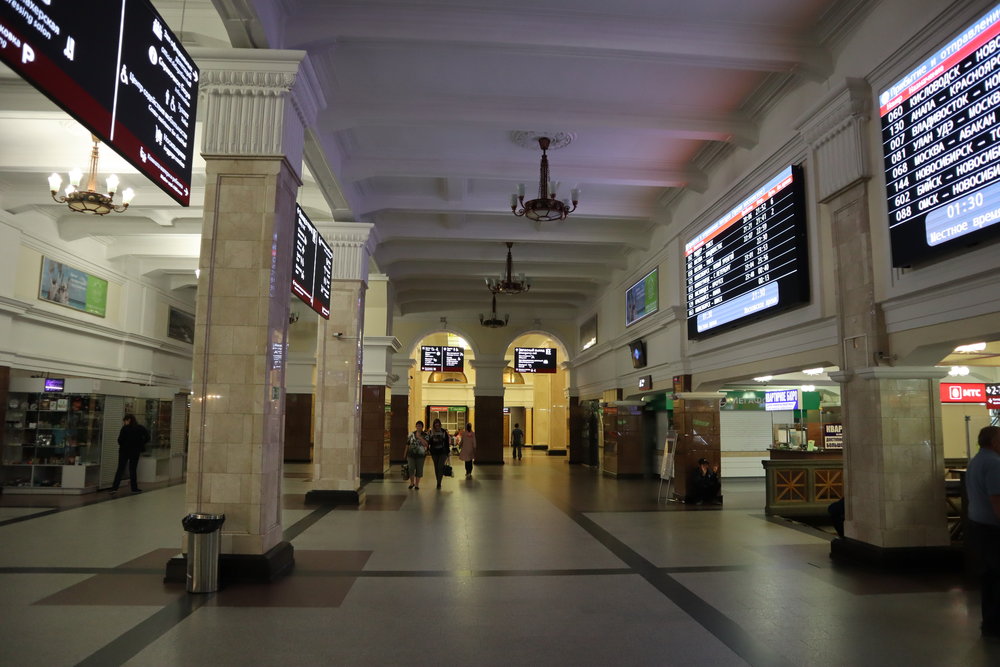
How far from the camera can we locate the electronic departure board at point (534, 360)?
69.9ft

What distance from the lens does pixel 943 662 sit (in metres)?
3.72

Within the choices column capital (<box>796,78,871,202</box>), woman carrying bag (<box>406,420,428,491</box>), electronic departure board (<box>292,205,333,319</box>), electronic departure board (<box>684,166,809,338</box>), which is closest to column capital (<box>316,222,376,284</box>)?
electronic departure board (<box>292,205,333,319</box>)

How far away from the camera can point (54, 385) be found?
36.9 feet

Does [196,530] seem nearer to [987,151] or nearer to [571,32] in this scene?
[571,32]

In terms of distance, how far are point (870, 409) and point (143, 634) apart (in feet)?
20.0

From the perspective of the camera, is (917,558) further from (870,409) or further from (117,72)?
(117,72)

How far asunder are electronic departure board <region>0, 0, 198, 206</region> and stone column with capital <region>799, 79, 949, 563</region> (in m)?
5.76

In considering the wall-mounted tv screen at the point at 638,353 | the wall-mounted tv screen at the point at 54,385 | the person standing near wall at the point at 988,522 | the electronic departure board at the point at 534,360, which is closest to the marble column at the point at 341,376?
the wall-mounted tv screen at the point at 54,385

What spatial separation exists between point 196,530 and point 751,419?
1301cm

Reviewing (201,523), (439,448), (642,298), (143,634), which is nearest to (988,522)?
(143,634)

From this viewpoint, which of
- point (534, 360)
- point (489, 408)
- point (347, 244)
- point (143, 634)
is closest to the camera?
point (143, 634)

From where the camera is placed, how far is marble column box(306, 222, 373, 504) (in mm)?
10406

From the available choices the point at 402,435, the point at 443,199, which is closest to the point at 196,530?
the point at 443,199

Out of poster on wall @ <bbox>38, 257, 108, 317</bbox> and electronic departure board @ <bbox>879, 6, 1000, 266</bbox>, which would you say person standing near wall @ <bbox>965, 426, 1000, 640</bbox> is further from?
poster on wall @ <bbox>38, 257, 108, 317</bbox>
